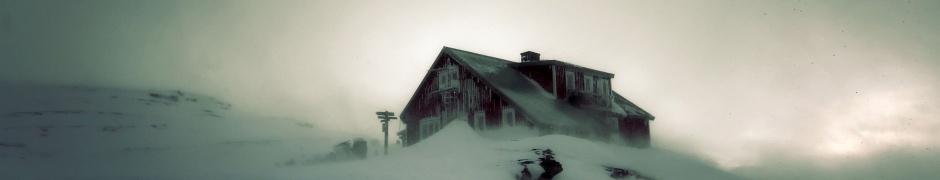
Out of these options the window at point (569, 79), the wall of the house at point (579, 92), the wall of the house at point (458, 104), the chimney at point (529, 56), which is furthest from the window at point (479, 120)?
the chimney at point (529, 56)

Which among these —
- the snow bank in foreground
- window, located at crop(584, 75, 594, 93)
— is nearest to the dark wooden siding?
window, located at crop(584, 75, 594, 93)

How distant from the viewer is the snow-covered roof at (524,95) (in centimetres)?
2803

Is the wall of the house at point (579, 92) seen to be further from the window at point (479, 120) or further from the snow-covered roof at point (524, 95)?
the window at point (479, 120)

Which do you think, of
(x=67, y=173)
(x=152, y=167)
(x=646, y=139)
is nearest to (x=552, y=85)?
(x=646, y=139)

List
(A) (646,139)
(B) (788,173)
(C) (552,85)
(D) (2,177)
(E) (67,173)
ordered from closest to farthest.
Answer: (D) (2,177), (E) (67,173), (C) (552,85), (B) (788,173), (A) (646,139)

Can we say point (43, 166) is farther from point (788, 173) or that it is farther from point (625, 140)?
point (788, 173)

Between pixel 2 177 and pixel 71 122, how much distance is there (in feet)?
28.7

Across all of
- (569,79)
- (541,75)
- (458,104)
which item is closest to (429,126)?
(458,104)

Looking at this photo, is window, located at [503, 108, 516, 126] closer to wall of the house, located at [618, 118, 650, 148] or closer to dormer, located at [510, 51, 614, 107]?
dormer, located at [510, 51, 614, 107]

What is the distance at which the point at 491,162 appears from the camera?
1994 centimetres

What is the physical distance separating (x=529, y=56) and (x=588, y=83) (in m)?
4.23

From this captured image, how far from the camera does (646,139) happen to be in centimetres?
3850

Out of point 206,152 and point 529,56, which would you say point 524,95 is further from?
point 206,152

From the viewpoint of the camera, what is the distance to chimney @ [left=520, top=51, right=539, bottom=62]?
118ft
